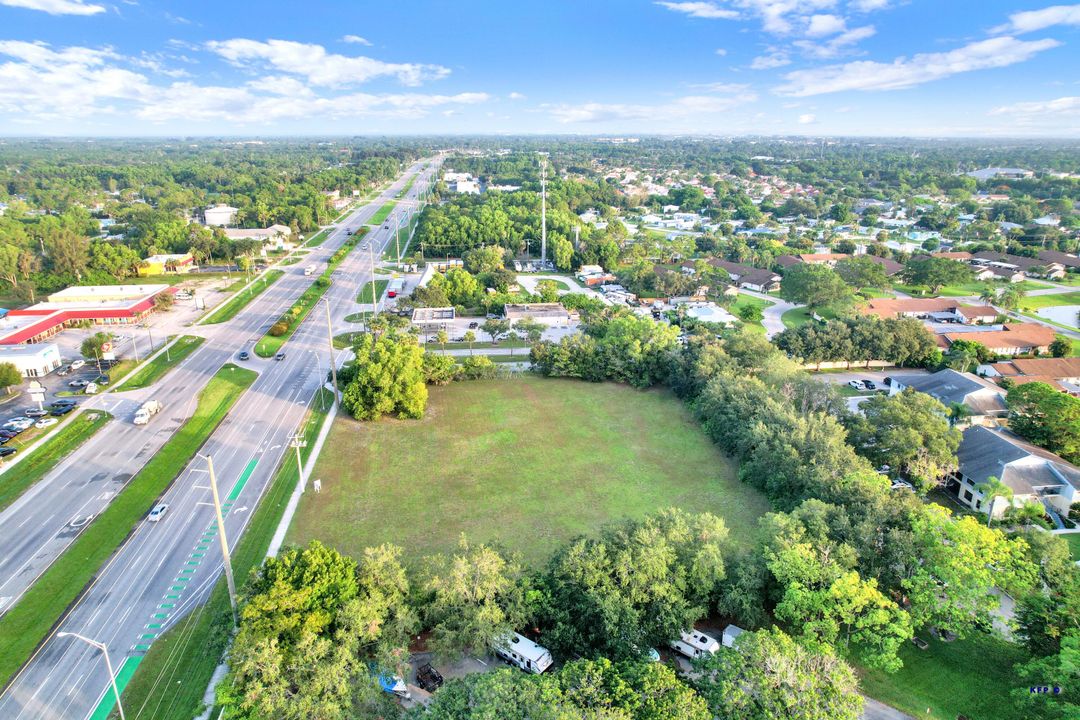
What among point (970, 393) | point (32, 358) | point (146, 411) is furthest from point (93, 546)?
point (970, 393)

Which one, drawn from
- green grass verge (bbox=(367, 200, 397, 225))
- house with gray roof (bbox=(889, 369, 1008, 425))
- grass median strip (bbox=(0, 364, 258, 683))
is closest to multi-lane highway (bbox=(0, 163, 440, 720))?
grass median strip (bbox=(0, 364, 258, 683))

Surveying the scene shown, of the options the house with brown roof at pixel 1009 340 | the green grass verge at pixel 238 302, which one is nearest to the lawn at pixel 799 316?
the house with brown roof at pixel 1009 340

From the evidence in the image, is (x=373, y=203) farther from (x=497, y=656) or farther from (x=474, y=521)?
(x=497, y=656)

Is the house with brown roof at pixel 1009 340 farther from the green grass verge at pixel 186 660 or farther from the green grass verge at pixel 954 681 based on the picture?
the green grass verge at pixel 186 660

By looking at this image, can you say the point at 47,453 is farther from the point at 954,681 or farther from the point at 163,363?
the point at 954,681

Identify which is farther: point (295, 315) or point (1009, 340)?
point (295, 315)
